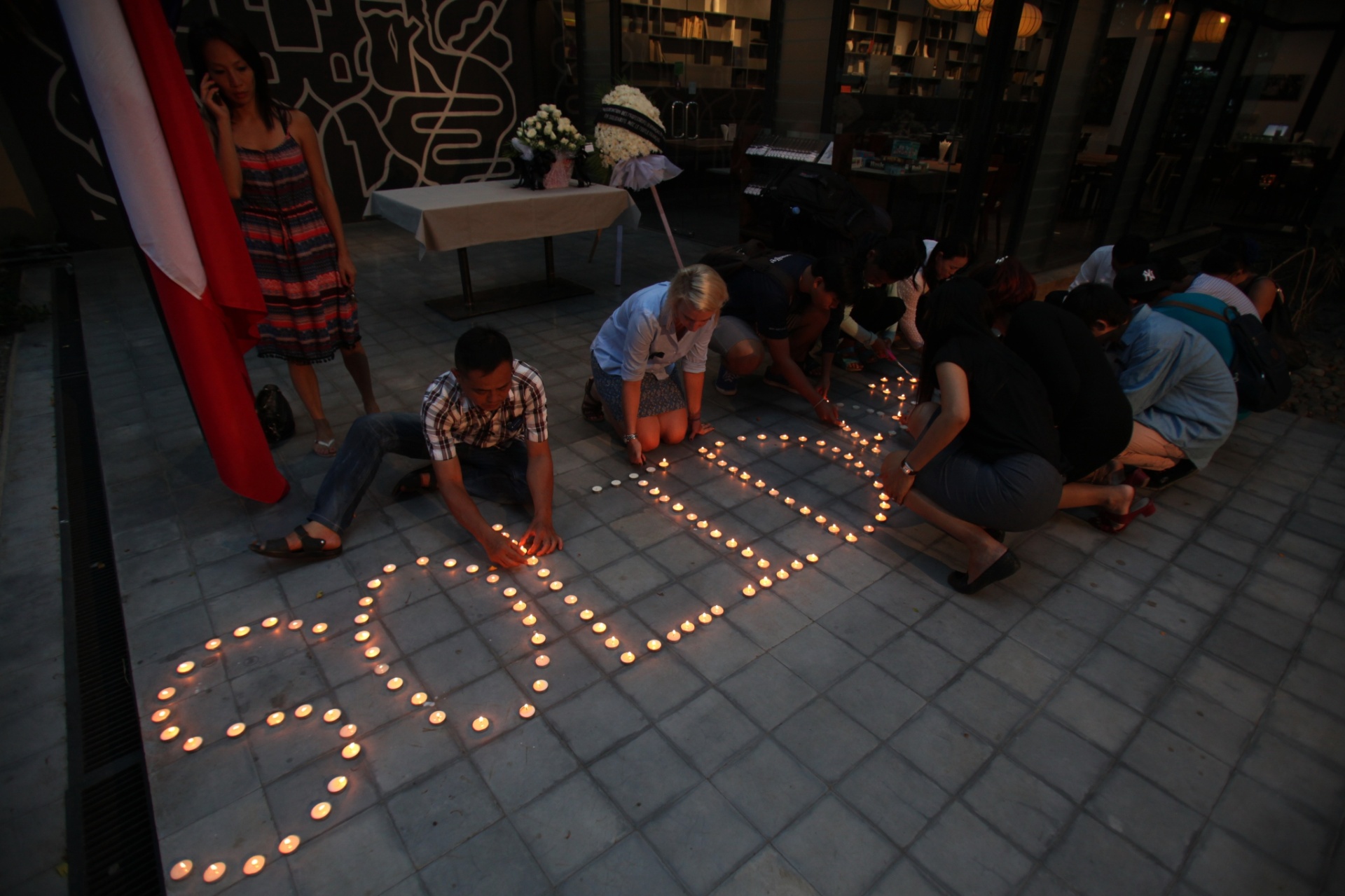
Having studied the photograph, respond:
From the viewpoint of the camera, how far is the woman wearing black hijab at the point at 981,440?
2234 mm

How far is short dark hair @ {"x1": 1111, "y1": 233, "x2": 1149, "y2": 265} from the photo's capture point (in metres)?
3.33

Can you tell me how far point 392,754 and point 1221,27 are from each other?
9.42 metres

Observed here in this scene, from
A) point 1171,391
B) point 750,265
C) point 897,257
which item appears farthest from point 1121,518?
point 750,265

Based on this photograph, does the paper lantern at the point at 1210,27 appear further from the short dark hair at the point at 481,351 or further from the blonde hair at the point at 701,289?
the short dark hair at the point at 481,351

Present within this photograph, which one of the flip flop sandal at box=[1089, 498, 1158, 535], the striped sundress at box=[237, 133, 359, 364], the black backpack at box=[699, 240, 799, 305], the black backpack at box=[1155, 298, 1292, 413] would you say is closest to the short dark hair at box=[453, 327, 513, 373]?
the striped sundress at box=[237, 133, 359, 364]

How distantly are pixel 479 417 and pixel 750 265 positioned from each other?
5.85 feet

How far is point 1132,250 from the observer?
132 inches

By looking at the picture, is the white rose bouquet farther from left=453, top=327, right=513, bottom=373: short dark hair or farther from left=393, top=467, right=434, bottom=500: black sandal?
left=453, top=327, right=513, bottom=373: short dark hair

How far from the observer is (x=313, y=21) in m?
→ 6.56

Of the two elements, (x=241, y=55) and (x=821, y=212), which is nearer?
(x=241, y=55)

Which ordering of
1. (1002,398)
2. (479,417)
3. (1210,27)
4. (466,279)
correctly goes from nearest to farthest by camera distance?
(1002,398), (479,417), (466,279), (1210,27)

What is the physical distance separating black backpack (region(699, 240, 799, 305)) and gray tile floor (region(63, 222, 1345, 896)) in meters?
1.04

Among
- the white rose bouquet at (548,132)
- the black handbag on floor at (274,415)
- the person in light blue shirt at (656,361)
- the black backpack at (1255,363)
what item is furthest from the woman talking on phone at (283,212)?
the black backpack at (1255,363)

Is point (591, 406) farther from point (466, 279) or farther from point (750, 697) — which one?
point (466, 279)
